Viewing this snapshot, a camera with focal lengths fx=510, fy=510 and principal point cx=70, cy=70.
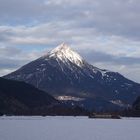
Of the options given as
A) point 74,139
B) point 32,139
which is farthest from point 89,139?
point 32,139

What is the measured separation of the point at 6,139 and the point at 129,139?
25.7 m

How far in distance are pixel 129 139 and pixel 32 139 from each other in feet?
67.1

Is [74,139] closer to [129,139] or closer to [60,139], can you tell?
[60,139]

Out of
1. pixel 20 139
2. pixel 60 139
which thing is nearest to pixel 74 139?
pixel 60 139

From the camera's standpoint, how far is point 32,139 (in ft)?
336

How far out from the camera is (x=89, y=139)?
10619 centimetres

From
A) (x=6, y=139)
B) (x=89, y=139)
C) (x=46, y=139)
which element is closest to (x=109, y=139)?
(x=89, y=139)

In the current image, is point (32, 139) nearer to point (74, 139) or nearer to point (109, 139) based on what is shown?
point (74, 139)

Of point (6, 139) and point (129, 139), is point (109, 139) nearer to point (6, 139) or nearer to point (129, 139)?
point (129, 139)

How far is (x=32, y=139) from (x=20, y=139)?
7.88 feet

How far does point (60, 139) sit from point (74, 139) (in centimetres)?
294

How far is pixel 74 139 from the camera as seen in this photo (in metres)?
105

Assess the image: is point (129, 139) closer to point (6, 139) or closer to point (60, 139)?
point (60, 139)

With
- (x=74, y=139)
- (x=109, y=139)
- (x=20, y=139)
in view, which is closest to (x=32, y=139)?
(x=20, y=139)
